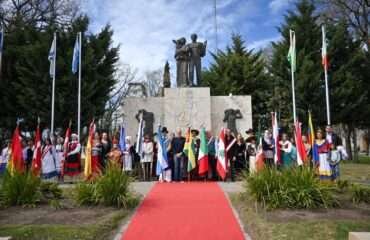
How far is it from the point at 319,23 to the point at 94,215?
25387mm

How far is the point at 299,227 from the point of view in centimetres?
664

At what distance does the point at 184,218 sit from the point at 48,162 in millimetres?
7980

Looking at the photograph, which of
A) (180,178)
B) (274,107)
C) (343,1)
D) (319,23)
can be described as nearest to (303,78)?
(274,107)

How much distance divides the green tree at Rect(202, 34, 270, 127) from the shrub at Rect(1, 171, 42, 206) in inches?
875

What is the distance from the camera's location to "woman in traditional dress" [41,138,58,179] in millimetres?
13906

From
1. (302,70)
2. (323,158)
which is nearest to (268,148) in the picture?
(323,158)

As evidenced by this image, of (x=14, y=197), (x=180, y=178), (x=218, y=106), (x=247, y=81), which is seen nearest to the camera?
(x=14, y=197)

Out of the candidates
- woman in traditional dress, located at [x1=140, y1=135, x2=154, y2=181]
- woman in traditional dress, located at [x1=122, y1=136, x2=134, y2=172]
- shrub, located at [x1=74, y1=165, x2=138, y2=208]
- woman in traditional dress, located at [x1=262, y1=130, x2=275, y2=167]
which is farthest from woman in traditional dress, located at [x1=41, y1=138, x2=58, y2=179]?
woman in traditional dress, located at [x1=262, y1=130, x2=275, y2=167]

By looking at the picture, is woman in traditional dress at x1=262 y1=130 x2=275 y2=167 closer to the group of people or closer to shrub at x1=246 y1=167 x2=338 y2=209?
the group of people

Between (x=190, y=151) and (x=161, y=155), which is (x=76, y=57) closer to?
(x=161, y=155)

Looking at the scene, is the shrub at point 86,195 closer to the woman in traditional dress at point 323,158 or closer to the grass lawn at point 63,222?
the grass lawn at point 63,222

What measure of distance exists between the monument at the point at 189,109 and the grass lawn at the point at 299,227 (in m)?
11.0

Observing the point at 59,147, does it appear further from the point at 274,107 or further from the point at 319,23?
the point at 319,23

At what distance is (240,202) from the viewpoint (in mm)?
9172
